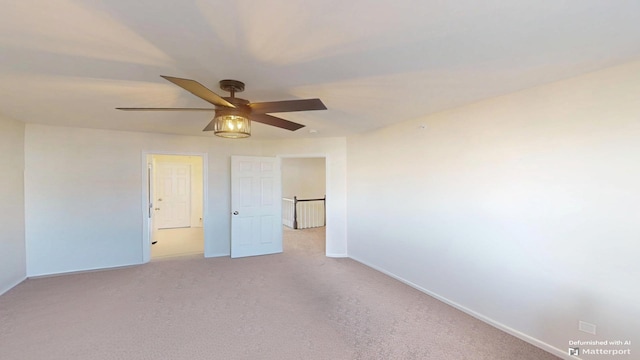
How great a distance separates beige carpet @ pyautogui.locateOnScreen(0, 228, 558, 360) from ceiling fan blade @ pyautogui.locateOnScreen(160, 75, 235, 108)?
2082 millimetres

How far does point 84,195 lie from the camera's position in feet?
14.5

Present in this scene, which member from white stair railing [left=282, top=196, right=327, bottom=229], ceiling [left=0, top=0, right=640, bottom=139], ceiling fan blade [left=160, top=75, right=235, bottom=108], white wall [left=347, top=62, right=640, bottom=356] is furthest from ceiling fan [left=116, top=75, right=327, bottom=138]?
white stair railing [left=282, top=196, right=327, bottom=229]

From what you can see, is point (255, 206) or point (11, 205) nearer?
Answer: point (11, 205)

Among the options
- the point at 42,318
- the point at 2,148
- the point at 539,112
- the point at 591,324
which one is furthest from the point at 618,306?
the point at 2,148

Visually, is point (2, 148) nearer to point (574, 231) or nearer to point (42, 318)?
point (42, 318)

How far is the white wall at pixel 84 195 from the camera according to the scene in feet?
13.6

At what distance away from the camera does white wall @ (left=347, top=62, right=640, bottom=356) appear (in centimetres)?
203

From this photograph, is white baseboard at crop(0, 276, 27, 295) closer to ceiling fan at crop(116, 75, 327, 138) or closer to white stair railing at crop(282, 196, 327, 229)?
ceiling fan at crop(116, 75, 327, 138)

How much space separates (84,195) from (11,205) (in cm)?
80

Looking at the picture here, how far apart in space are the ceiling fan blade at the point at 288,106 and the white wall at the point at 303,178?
6998 mm

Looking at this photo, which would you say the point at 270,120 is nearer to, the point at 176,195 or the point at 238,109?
the point at 238,109

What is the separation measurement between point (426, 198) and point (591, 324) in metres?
1.87

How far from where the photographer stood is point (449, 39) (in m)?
1.65

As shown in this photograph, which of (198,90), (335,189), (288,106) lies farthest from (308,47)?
(335,189)
